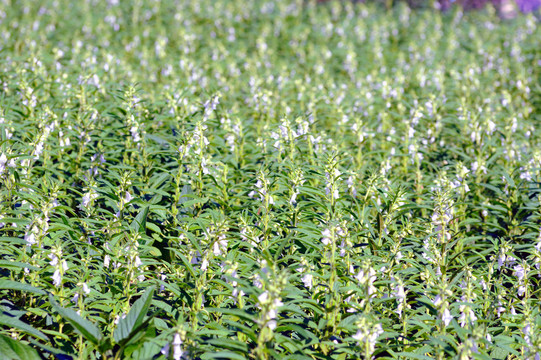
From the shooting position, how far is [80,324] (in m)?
3.63

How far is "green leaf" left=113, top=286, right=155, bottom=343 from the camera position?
3805mm

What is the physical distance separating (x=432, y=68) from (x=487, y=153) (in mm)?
4759

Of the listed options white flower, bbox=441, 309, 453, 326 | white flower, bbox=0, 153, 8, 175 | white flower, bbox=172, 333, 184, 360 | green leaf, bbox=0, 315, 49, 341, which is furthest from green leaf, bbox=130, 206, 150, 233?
white flower, bbox=441, 309, 453, 326

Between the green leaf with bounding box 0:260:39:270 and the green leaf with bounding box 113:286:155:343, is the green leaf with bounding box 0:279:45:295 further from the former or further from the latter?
the green leaf with bounding box 113:286:155:343

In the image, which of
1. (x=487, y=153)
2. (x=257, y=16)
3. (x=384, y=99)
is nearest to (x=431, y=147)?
(x=487, y=153)

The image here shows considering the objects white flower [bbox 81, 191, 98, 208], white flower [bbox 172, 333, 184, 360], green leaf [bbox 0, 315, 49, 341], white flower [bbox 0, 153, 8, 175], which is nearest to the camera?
white flower [bbox 172, 333, 184, 360]

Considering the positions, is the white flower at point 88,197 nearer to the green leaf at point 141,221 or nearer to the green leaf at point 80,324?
the green leaf at point 141,221

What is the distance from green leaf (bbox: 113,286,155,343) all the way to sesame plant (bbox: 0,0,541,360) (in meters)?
0.01

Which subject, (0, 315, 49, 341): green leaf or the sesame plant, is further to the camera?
the sesame plant

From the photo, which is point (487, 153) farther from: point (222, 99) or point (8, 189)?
point (8, 189)

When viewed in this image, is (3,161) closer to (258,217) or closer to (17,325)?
(17,325)

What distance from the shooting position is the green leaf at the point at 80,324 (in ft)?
11.7

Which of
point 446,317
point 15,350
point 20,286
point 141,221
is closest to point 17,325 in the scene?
point 15,350

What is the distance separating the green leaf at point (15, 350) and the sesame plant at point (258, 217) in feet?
0.05
